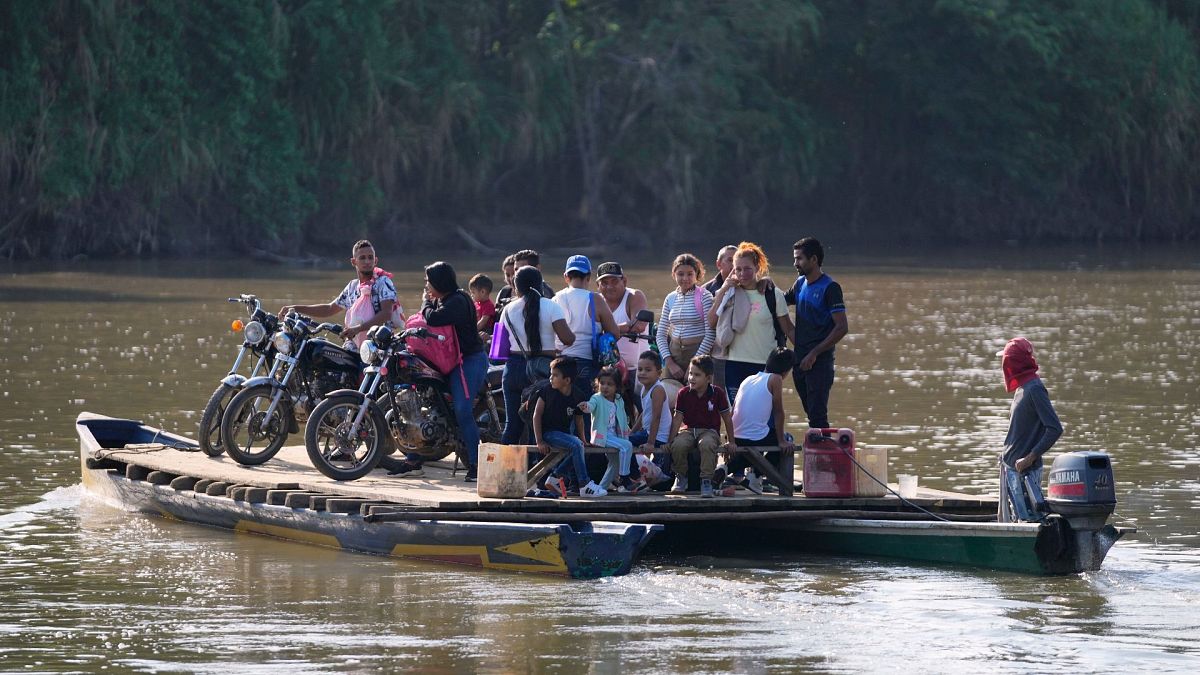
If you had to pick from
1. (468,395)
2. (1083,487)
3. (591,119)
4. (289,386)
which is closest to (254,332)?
(289,386)

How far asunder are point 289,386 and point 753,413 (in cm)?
310

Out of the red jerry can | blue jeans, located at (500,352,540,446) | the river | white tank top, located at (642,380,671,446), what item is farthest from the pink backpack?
the red jerry can

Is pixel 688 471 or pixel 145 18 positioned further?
pixel 145 18

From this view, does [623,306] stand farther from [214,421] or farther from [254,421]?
[214,421]

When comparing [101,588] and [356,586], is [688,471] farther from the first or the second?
[101,588]

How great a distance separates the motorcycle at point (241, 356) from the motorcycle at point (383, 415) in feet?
2.32

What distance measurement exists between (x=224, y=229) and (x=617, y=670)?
38744mm

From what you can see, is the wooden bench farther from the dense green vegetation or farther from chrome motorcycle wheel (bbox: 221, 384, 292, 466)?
the dense green vegetation

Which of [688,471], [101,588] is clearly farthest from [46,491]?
[688,471]

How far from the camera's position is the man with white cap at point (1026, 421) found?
11.4 metres

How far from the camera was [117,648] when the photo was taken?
32.7 feet

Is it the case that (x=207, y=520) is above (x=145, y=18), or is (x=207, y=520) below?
below

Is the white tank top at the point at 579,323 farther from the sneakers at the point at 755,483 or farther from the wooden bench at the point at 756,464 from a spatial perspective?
the sneakers at the point at 755,483

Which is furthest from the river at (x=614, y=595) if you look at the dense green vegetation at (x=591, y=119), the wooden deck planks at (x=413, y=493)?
the dense green vegetation at (x=591, y=119)
